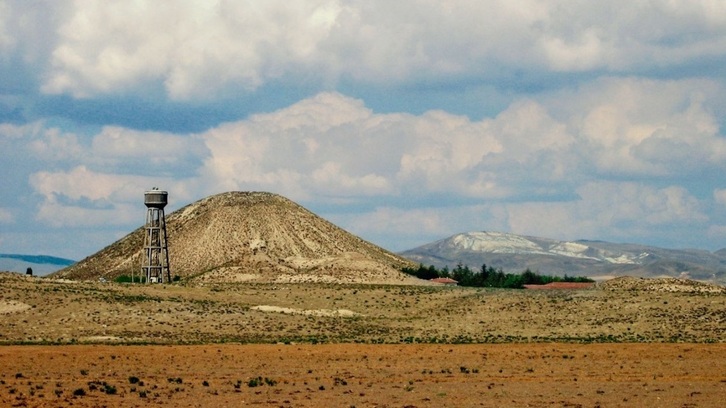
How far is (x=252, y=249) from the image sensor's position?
156375 millimetres

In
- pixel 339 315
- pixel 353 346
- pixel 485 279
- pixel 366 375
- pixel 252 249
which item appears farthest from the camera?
pixel 252 249

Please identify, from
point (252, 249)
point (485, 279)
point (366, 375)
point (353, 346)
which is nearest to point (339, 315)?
point (353, 346)

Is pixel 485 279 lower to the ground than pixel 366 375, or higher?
higher

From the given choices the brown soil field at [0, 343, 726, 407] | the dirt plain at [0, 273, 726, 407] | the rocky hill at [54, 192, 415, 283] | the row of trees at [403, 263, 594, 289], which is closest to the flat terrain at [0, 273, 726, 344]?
the dirt plain at [0, 273, 726, 407]

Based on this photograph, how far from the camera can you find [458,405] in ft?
136

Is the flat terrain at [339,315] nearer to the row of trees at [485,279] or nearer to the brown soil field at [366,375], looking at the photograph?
the brown soil field at [366,375]

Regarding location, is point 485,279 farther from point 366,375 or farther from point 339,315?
point 366,375

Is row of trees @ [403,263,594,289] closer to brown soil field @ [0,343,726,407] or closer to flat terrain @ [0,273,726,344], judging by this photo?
flat terrain @ [0,273,726,344]

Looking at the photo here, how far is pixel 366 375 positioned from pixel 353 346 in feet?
56.3

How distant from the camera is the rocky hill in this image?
134 meters

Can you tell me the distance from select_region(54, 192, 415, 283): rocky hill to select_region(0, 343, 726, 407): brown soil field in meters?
64.3

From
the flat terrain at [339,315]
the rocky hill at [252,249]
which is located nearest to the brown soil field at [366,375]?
the flat terrain at [339,315]

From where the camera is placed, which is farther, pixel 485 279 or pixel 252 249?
pixel 252 249

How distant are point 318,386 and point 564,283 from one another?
106924 mm
